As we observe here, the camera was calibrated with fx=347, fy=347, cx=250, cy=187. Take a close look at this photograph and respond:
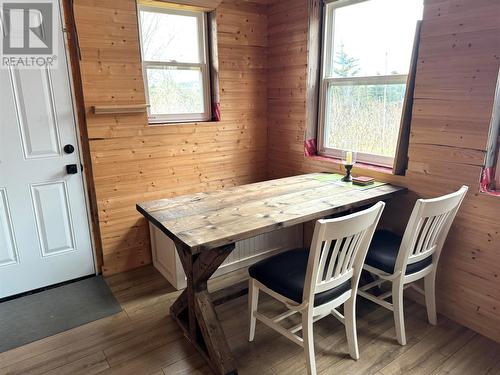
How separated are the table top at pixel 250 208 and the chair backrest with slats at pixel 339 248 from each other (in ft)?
0.99

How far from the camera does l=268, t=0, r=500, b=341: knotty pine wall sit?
1.89 meters

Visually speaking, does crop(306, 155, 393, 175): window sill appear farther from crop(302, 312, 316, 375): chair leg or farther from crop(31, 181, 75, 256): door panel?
crop(31, 181, 75, 256): door panel

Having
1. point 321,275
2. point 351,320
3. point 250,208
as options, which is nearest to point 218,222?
point 250,208

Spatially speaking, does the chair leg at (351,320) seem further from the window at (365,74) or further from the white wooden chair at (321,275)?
the window at (365,74)

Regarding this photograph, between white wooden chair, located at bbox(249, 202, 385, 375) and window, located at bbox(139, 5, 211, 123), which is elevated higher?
window, located at bbox(139, 5, 211, 123)

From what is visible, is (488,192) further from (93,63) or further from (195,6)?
(93,63)

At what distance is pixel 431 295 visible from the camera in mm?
2129

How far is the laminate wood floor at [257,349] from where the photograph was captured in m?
1.83

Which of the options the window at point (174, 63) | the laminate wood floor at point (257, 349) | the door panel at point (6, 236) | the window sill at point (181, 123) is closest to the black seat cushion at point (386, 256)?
the laminate wood floor at point (257, 349)

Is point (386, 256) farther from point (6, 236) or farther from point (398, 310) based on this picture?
point (6, 236)

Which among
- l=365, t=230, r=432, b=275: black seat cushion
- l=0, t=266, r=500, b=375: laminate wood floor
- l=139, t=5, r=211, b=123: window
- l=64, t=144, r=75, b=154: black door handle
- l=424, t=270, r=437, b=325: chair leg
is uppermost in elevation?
l=139, t=5, r=211, b=123: window

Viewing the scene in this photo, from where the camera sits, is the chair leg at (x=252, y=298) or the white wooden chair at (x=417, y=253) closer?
the white wooden chair at (x=417, y=253)

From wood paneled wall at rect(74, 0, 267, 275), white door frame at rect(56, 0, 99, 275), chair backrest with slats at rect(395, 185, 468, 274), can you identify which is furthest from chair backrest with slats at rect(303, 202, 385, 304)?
white door frame at rect(56, 0, 99, 275)

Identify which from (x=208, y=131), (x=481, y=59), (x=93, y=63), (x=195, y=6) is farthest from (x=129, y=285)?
(x=481, y=59)
